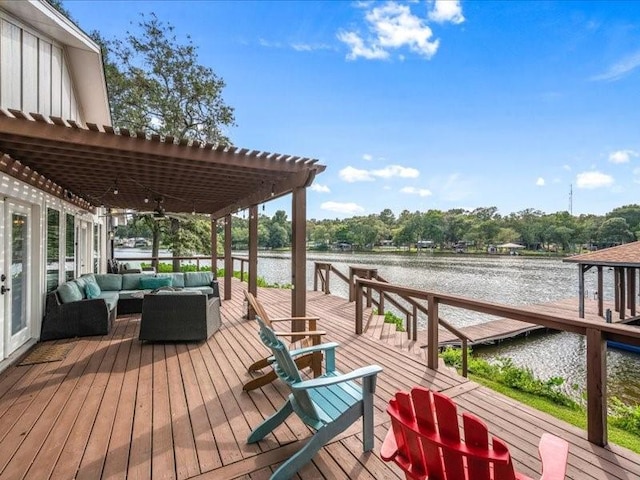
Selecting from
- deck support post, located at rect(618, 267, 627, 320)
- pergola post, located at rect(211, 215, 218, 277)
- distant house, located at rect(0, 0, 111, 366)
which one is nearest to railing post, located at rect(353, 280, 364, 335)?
distant house, located at rect(0, 0, 111, 366)

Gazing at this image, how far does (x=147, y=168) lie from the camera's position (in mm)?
4305

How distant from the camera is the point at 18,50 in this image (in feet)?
13.8

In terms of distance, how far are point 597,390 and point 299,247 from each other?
10.4ft

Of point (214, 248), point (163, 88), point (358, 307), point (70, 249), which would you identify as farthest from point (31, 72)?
point (163, 88)

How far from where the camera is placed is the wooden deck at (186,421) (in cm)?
197

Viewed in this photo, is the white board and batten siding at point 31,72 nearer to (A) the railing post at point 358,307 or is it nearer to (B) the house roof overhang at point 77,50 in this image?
(B) the house roof overhang at point 77,50

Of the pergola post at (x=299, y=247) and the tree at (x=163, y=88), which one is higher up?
the tree at (x=163, y=88)

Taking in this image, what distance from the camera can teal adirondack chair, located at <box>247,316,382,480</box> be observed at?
6.02 ft

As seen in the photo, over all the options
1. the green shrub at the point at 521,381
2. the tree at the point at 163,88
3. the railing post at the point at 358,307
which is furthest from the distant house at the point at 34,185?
the tree at the point at 163,88

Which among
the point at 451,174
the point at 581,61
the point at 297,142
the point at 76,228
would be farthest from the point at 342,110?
the point at 451,174

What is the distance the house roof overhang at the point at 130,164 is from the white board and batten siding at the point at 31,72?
0.90 m

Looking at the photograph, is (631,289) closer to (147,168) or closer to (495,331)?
(495,331)

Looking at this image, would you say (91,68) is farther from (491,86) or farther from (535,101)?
(535,101)

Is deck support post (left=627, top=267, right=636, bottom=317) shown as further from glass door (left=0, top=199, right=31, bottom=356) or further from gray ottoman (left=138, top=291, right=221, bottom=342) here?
glass door (left=0, top=199, right=31, bottom=356)
